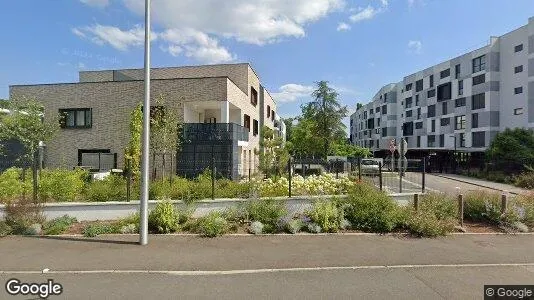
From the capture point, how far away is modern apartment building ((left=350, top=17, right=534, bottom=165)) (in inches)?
1347

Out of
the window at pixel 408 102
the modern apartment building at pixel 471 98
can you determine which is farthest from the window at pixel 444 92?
the window at pixel 408 102

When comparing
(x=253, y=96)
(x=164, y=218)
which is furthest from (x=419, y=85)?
(x=164, y=218)

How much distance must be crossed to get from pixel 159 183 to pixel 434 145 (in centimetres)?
4547

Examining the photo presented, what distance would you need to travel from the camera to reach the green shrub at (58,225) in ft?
29.8

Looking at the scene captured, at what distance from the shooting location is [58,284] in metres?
5.82

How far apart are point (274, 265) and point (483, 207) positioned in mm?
Result: 7741

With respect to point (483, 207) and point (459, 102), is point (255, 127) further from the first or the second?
point (459, 102)

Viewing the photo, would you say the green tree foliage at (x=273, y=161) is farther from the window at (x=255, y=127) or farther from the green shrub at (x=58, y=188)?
the green shrub at (x=58, y=188)

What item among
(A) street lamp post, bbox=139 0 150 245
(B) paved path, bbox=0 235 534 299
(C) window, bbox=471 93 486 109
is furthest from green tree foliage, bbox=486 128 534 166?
(A) street lamp post, bbox=139 0 150 245

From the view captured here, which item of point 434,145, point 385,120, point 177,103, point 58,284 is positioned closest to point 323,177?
point 58,284

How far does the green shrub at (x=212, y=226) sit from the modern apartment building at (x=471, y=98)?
1430 inches

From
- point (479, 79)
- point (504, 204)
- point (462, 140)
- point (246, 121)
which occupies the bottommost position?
point (504, 204)

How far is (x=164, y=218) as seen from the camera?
9102 millimetres

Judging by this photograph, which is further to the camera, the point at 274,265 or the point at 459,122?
the point at 459,122
